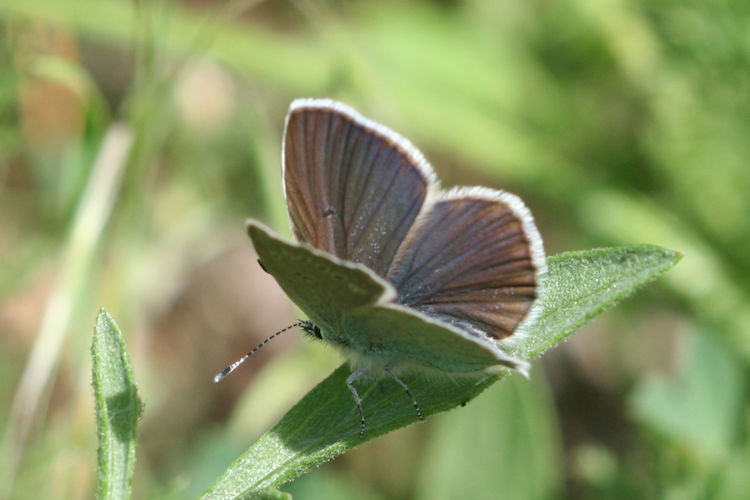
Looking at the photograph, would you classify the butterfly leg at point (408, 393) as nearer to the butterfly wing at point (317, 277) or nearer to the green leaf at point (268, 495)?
the butterfly wing at point (317, 277)

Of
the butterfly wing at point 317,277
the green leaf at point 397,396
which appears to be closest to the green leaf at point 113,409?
the green leaf at point 397,396

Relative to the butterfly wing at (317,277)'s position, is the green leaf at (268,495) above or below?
below

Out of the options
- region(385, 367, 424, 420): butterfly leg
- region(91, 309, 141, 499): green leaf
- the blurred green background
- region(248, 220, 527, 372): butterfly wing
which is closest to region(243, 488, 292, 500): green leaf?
region(91, 309, 141, 499): green leaf

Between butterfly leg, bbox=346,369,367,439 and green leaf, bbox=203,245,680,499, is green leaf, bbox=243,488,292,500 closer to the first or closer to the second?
green leaf, bbox=203,245,680,499

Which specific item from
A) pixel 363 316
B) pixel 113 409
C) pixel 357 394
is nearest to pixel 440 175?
pixel 363 316

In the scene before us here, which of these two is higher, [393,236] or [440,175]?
[440,175]

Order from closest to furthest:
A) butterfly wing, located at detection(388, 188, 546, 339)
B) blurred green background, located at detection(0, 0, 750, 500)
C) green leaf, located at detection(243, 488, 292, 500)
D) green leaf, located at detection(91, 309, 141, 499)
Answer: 1. green leaf, located at detection(243, 488, 292, 500)
2. green leaf, located at detection(91, 309, 141, 499)
3. butterfly wing, located at detection(388, 188, 546, 339)
4. blurred green background, located at detection(0, 0, 750, 500)

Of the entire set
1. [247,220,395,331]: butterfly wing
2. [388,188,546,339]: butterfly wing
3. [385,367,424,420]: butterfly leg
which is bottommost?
[385,367,424,420]: butterfly leg

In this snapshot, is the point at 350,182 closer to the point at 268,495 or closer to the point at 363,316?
the point at 363,316
